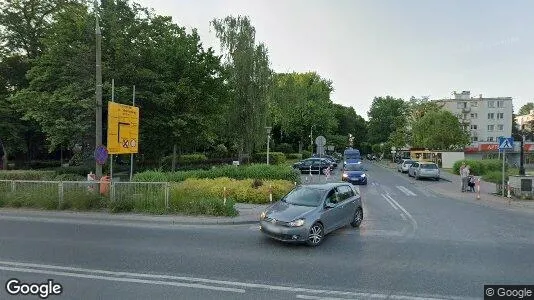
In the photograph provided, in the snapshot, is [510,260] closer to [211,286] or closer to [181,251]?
[211,286]

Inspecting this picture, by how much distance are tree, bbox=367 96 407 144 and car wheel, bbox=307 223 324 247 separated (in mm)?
87850

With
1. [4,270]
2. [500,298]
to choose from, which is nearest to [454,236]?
[500,298]

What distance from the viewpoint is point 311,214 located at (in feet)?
29.6

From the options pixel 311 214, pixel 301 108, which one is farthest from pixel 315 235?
pixel 301 108

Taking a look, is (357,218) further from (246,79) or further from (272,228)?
(246,79)

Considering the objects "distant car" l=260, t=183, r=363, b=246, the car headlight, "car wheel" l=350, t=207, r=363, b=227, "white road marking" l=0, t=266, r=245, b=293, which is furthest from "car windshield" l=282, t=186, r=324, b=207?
"white road marking" l=0, t=266, r=245, b=293

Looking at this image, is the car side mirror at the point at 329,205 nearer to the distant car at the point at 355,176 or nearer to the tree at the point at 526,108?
the distant car at the point at 355,176

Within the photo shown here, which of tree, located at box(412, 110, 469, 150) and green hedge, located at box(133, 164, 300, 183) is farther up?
tree, located at box(412, 110, 469, 150)

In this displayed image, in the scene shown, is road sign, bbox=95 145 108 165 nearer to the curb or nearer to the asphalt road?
the curb

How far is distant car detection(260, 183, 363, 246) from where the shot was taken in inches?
342

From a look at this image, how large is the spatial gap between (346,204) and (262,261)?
3962mm

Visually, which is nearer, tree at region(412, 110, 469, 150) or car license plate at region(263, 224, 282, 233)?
car license plate at region(263, 224, 282, 233)

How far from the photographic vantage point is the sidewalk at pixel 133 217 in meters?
11.7

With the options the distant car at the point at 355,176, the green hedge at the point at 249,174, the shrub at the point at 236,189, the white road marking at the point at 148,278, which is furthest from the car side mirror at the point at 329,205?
the distant car at the point at 355,176
